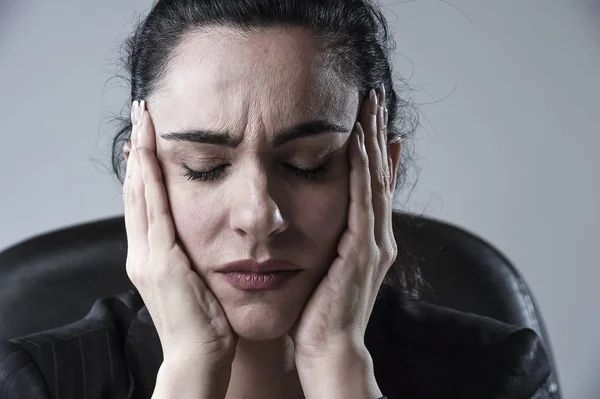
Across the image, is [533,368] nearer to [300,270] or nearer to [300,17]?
[300,270]

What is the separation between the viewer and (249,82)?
138 centimetres

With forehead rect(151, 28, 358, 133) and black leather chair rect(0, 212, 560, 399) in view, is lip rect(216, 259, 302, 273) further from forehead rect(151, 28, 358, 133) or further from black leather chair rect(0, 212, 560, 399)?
black leather chair rect(0, 212, 560, 399)

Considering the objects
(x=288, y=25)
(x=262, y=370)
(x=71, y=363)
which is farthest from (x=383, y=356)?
(x=288, y=25)

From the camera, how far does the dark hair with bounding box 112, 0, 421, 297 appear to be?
143cm

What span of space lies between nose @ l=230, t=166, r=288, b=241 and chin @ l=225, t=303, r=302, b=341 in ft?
0.39

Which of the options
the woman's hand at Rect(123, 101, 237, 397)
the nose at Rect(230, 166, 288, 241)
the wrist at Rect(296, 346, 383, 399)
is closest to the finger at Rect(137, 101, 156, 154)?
the woman's hand at Rect(123, 101, 237, 397)

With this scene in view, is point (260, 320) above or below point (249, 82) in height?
below

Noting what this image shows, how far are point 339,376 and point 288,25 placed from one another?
52 cm

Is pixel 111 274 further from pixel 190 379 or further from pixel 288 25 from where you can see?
pixel 288 25

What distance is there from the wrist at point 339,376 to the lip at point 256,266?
6.6 inches

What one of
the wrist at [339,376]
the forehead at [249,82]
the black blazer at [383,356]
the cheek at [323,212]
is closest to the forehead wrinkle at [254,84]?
the forehead at [249,82]

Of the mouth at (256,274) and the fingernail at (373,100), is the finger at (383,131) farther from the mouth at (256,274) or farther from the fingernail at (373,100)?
the mouth at (256,274)

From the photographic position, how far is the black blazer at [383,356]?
65.9 inches

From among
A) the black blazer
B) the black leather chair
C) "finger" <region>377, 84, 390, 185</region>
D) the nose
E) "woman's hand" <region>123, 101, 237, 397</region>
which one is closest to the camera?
the nose
